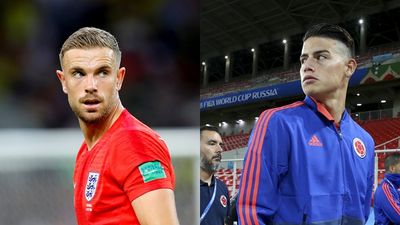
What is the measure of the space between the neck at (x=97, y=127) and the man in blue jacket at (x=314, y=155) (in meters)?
0.24

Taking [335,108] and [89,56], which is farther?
[335,108]

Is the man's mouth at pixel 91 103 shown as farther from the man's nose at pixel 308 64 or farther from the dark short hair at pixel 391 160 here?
the dark short hair at pixel 391 160

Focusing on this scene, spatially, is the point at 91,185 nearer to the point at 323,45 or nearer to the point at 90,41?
the point at 90,41

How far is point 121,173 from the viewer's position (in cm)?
53

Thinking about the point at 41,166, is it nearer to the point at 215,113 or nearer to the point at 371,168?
the point at 215,113

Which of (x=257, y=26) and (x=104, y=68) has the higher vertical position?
(x=257, y=26)

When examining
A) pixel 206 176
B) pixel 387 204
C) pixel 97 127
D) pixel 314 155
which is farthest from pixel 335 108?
pixel 387 204

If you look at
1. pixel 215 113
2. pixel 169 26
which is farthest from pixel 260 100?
pixel 169 26

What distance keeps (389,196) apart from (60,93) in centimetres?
114

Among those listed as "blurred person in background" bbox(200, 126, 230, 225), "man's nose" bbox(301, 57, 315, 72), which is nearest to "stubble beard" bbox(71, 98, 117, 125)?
"man's nose" bbox(301, 57, 315, 72)

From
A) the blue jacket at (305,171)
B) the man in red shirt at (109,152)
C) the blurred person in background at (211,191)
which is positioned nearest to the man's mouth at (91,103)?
the man in red shirt at (109,152)

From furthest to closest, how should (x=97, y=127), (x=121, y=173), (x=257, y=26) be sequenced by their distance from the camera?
(x=257, y=26) < (x=97, y=127) < (x=121, y=173)

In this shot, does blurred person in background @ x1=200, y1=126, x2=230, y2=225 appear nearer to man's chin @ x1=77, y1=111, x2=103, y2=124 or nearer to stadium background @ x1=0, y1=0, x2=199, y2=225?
stadium background @ x1=0, y1=0, x2=199, y2=225

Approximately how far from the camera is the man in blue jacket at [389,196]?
60.8 inches
